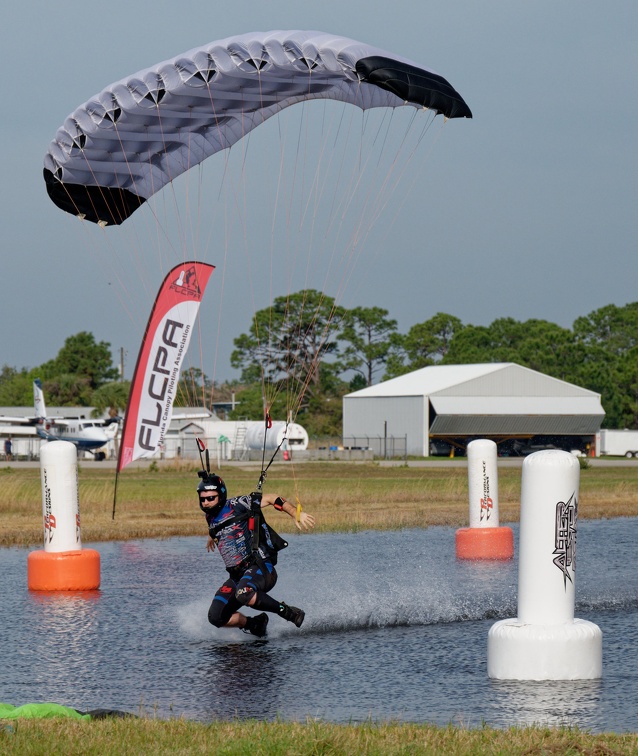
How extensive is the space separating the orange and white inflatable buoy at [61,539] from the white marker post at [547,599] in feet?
23.8

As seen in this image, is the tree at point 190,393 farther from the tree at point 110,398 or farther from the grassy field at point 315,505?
the tree at point 110,398

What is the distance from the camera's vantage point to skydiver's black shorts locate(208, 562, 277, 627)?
11.5 m

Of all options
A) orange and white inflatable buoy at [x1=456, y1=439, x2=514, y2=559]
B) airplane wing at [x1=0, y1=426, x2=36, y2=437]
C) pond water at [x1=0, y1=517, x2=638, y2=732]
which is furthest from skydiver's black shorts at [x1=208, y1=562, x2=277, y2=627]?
airplane wing at [x1=0, y1=426, x2=36, y2=437]

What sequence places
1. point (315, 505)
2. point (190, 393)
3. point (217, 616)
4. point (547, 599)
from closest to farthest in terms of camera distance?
1. point (547, 599)
2. point (217, 616)
3. point (315, 505)
4. point (190, 393)

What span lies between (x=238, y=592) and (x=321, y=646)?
983 mm

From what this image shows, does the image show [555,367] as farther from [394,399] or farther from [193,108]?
[193,108]

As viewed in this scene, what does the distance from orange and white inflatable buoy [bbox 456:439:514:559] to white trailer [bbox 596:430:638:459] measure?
70716 mm

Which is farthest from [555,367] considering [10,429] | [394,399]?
[10,429]

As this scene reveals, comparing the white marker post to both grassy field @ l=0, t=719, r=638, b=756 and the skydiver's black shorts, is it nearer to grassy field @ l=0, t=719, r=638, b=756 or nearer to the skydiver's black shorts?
grassy field @ l=0, t=719, r=638, b=756

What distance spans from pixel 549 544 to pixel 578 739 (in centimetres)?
260

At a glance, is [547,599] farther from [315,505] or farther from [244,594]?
[315,505]

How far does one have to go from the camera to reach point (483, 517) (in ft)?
63.7

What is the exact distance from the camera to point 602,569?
57.0 feet

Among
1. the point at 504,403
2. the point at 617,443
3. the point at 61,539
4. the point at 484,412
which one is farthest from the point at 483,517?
the point at 617,443
